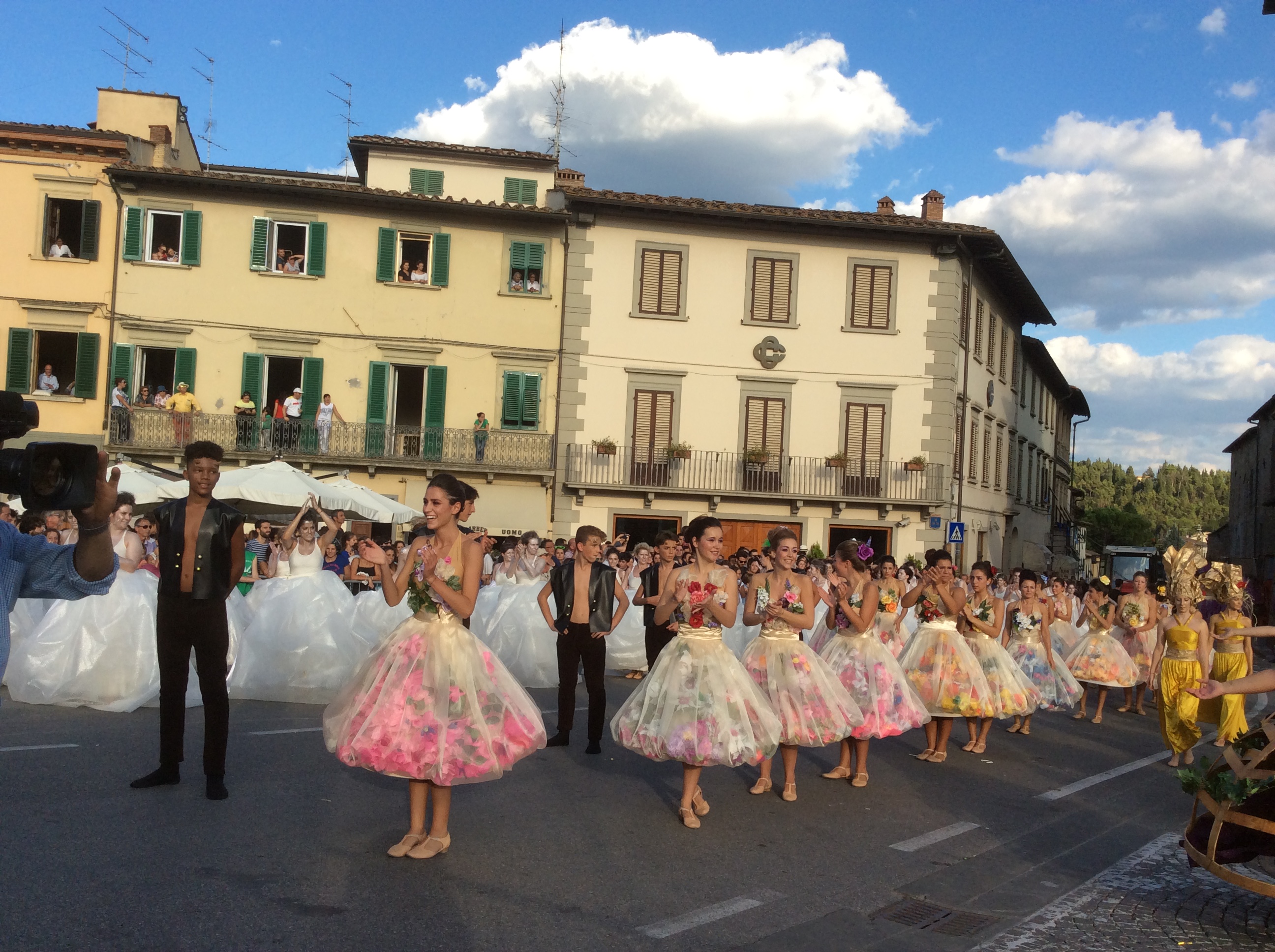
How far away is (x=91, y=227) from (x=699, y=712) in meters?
26.3

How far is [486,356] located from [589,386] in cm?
273

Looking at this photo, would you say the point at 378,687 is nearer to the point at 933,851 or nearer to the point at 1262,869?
the point at 933,851

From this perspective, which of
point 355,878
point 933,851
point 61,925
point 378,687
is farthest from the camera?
point 933,851

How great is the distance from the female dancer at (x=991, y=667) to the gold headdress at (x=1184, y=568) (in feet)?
5.40

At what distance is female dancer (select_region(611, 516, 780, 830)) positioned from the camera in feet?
23.4

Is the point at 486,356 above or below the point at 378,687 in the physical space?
above

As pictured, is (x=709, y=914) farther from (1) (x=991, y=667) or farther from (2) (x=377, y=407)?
(2) (x=377, y=407)

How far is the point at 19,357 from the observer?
28281mm

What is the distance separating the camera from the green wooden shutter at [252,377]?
28.9 m

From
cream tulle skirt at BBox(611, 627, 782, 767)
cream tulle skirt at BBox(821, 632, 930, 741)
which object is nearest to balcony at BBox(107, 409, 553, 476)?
cream tulle skirt at BBox(821, 632, 930, 741)

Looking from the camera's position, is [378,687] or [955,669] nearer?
[378,687]

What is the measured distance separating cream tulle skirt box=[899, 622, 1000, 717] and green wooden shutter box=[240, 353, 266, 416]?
2204cm

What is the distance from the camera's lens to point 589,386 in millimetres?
30141

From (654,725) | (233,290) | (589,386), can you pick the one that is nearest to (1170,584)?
(654,725)
